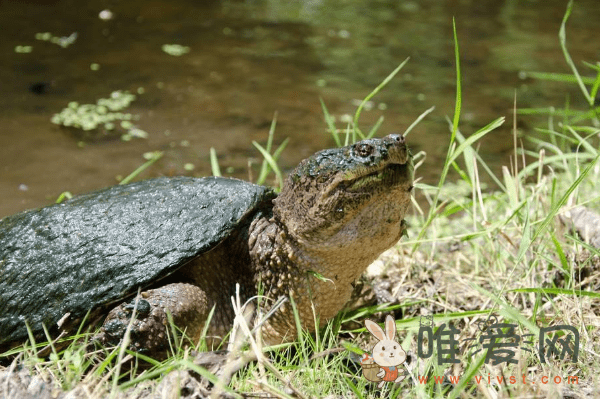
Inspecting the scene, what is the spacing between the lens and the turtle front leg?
199 cm

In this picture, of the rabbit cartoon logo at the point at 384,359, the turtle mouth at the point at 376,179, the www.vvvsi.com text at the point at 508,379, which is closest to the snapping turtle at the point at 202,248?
the turtle mouth at the point at 376,179

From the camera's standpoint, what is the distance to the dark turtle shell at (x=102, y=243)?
6.59 feet

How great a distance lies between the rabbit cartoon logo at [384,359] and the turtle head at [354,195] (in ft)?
1.02

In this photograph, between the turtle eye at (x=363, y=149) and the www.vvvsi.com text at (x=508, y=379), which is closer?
the www.vvvsi.com text at (x=508, y=379)

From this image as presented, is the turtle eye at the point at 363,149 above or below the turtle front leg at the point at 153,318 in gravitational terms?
above

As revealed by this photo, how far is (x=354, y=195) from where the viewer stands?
1.95 meters

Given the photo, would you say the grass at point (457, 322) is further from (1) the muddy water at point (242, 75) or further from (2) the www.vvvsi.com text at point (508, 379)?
(1) the muddy water at point (242, 75)

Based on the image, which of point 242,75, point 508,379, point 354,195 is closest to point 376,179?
point 354,195

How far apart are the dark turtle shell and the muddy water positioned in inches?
63.0

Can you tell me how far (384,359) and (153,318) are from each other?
2.50 feet

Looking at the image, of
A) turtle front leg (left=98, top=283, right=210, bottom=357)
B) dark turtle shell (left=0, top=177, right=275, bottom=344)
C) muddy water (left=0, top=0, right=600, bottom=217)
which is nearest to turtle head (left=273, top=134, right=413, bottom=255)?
dark turtle shell (left=0, top=177, right=275, bottom=344)

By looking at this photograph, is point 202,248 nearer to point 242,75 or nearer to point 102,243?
point 102,243

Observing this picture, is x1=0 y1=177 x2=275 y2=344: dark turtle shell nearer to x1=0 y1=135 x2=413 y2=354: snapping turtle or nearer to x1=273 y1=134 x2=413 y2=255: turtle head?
x1=0 y1=135 x2=413 y2=354: snapping turtle

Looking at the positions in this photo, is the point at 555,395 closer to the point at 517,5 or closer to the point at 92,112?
the point at 92,112
